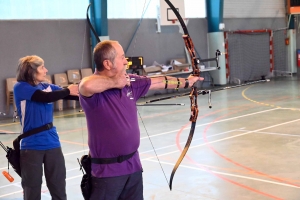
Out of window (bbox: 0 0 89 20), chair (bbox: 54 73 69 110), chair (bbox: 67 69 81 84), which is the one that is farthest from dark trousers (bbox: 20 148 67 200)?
chair (bbox: 67 69 81 84)

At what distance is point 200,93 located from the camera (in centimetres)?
394

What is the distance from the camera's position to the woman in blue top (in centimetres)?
389

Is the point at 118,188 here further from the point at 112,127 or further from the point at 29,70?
the point at 29,70

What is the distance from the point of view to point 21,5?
14.0 metres

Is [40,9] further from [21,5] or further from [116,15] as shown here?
[116,15]

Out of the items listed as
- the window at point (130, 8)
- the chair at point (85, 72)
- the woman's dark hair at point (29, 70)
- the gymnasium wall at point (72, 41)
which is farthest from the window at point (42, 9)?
the woman's dark hair at point (29, 70)

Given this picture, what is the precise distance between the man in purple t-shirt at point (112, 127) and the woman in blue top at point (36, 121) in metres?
0.99

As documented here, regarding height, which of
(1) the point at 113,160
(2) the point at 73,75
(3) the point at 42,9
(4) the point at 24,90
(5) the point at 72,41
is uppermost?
(3) the point at 42,9

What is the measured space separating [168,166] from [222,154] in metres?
0.99

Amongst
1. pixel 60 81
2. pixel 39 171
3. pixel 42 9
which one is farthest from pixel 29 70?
pixel 42 9

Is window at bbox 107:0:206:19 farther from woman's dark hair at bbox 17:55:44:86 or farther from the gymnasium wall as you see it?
woman's dark hair at bbox 17:55:44:86

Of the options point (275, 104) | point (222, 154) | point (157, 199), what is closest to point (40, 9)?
point (275, 104)

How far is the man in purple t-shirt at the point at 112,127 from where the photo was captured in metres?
2.88

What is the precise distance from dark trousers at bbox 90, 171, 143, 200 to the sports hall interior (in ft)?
4.06
